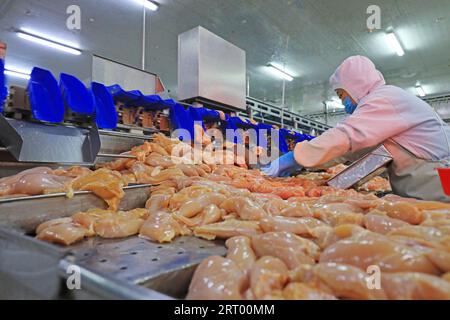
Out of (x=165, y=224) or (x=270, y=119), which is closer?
(x=165, y=224)

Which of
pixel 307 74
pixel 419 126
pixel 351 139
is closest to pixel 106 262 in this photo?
pixel 351 139

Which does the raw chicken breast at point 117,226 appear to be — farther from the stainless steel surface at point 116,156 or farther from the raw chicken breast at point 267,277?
the stainless steel surface at point 116,156

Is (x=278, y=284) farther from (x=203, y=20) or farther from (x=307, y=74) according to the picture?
(x=307, y=74)

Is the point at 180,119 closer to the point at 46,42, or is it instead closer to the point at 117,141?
the point at 117,141

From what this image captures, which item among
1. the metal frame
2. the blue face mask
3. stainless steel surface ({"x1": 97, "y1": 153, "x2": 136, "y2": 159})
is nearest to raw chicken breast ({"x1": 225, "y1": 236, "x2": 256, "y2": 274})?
stainless steel surface ({"x1": 97, "y1": 153, "x2": 136, "y2": 159})

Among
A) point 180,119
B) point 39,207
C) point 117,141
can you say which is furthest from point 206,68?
point 39,207

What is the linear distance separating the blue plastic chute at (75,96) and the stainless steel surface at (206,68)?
59.0 inches

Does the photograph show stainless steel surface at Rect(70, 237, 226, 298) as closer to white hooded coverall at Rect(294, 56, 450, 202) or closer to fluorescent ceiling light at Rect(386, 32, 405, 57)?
white hooded coverall at Rect(294, 56, 450, 202)

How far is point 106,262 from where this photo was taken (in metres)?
0.96

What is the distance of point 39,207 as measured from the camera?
54.3 inches

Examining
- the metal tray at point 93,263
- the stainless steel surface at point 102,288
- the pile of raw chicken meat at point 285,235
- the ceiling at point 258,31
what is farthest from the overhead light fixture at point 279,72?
the stainless steel surface at point 102,288

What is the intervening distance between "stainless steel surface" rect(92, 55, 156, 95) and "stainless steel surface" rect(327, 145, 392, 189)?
101 inches

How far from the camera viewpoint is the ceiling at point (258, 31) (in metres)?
6.14
